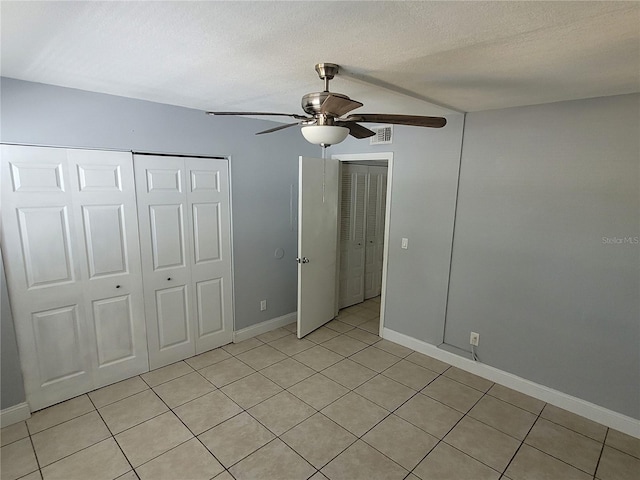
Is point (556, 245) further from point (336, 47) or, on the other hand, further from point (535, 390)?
point (336, 47)

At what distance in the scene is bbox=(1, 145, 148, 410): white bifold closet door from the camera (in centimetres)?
230

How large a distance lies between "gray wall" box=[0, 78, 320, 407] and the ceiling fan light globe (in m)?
1.67

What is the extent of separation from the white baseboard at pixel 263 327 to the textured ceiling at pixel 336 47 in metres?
2.44

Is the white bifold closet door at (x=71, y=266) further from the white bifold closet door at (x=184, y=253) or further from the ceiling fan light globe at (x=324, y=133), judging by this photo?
the ceiling fan light globe at (x=324, y=133)

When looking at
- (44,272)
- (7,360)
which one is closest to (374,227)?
(44,272)

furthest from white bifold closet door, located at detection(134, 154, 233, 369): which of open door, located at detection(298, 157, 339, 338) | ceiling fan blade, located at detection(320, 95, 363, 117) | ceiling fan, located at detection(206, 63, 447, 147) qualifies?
ceiling fan blade, located at detection(320, 95, 363, 117)

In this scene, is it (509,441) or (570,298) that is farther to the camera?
(570,298)

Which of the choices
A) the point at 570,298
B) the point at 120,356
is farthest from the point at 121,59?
the point at 570,298

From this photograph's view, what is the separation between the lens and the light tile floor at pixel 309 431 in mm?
2039

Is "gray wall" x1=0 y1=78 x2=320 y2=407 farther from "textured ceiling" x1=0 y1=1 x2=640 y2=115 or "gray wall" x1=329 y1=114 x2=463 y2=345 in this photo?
"gray wall" x1=329 y1=114 x2=463 y2=345

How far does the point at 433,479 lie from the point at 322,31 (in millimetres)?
2459

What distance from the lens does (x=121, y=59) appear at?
1795mm

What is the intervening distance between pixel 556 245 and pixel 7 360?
4065 mm

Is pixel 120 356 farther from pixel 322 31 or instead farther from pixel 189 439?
pixel 322 31
